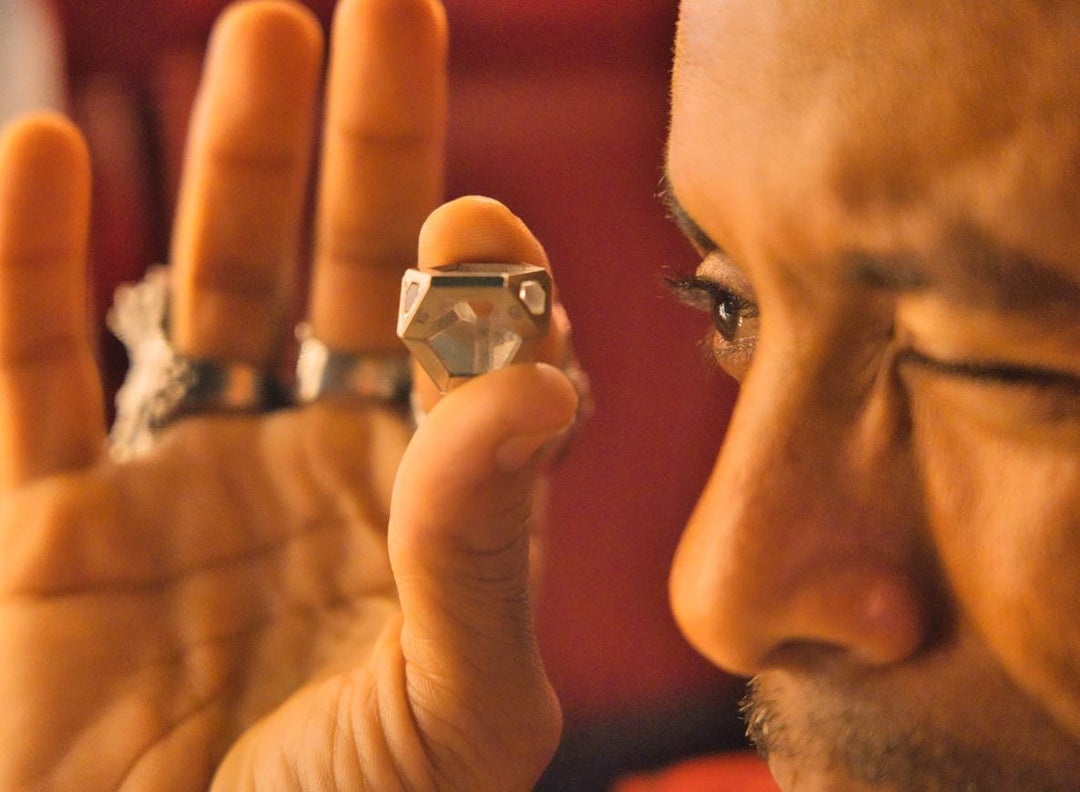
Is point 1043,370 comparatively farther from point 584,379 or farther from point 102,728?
point 102,728

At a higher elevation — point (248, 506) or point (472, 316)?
point (472, 316)

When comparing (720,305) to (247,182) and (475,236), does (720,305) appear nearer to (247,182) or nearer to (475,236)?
(475,236)

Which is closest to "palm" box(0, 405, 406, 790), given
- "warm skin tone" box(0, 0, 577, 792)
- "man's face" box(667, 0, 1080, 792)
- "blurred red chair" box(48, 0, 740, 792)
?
"warm skin tone" box(0, 0, 577, 792)

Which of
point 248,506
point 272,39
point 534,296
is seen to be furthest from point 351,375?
point 534,296

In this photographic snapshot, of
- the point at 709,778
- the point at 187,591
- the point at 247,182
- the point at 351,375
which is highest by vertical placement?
the point at 247,182

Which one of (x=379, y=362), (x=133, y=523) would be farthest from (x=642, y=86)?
(x=133, y=523)

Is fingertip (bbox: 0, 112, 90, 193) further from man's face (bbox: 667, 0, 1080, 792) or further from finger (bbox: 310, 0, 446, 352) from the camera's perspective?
man's face (bbox: 667, 0, 1080, 792)
